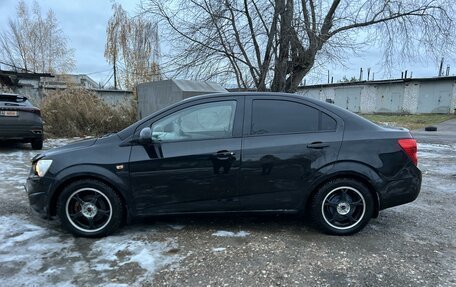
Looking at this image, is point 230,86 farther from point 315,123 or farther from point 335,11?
point 315,123

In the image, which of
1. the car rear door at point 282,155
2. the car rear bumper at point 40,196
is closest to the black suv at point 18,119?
the car rear bumper at point 40,196

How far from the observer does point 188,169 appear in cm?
404

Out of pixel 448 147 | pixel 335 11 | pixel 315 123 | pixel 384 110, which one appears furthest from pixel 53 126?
pixel 384 110

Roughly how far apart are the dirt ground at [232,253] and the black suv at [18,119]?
516 centimetres

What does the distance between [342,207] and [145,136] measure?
2.35 m

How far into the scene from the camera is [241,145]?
4082 millimetres

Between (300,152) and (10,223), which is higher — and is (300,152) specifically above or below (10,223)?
above

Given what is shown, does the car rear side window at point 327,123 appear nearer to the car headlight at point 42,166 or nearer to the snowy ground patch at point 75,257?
the snowy ground patch at point 75,257

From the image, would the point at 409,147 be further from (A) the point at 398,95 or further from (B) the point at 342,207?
(A) the point at 398,95

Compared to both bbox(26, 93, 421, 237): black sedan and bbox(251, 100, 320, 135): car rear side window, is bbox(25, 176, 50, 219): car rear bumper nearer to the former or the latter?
bbox(26, 93, 421, 237): black sedan

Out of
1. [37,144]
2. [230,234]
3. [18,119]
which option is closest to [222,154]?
[230,234]

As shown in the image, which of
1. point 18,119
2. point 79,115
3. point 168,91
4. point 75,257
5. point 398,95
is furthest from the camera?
point 398,95

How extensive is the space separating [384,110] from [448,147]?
89.3ft

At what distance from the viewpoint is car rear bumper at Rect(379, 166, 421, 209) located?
4156 mm
